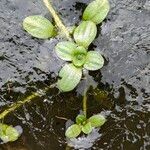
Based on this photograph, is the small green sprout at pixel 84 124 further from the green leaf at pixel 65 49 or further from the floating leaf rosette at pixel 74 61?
the green leaf at pixel 65 49

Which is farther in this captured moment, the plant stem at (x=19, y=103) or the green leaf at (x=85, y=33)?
the plant stem at (x=19, y=103)

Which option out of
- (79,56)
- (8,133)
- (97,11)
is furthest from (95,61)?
(8,133)

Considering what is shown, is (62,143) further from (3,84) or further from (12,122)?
(3,84)

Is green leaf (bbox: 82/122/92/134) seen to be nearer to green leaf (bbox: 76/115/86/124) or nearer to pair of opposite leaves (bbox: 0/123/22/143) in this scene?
green leaf (bbox: 76/115/86/124)

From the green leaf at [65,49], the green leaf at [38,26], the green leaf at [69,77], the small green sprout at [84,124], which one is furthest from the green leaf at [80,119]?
the green leaf at [38,26]

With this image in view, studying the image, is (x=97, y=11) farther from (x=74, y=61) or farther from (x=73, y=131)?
(x=73, y=131)
